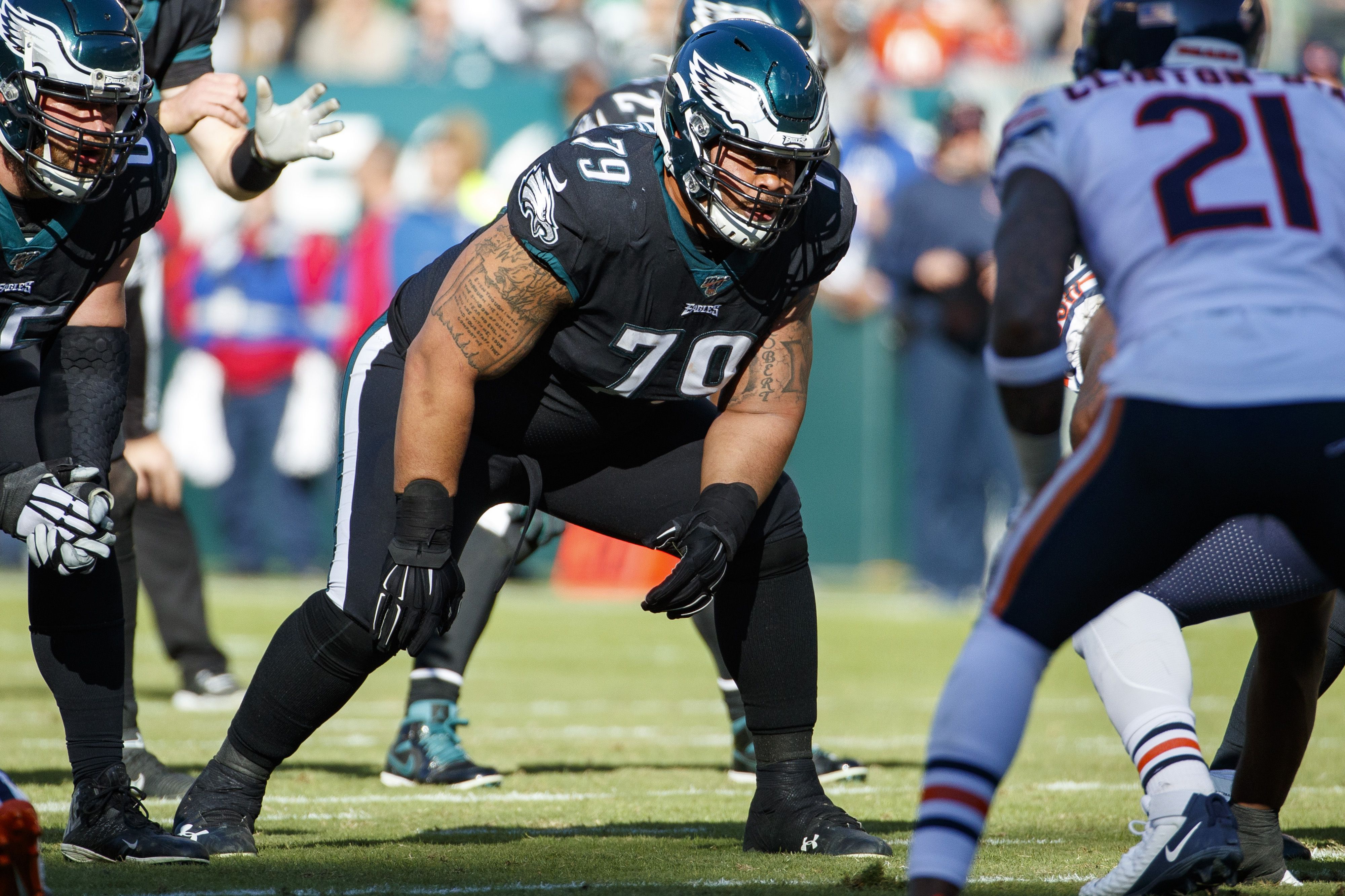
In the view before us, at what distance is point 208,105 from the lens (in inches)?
179

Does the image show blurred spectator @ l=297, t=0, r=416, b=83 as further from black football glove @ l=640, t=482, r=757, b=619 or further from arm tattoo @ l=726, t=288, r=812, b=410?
black football glove @ l=640, t=482, r=757, b=619

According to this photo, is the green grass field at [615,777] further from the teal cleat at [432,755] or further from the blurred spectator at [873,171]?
the blurred spectator at [873,171]

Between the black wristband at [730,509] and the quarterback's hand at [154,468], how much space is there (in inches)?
113

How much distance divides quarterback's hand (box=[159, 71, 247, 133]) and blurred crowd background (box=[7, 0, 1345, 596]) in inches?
245

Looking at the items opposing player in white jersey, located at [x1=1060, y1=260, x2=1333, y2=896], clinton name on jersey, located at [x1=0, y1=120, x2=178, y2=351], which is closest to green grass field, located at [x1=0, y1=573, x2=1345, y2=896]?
opposing player in white jersey, located at [x1=1060, y1=260, x2=1333, y2=896]

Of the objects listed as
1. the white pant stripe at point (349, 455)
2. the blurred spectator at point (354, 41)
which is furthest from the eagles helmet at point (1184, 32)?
the blurred spectator at point (354, 41)

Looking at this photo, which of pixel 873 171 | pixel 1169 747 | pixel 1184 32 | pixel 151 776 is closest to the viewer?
pixel 1184 32

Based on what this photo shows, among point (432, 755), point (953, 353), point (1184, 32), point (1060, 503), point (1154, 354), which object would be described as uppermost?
point (1184, 32)

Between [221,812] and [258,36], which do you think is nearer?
[221,812]

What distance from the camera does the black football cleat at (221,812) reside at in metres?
3.60

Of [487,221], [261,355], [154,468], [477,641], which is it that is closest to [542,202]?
[477,641]

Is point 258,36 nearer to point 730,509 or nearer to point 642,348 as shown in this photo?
point 642,348

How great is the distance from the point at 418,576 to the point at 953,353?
7371mm

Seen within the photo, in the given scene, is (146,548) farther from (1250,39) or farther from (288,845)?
(1250,39)
